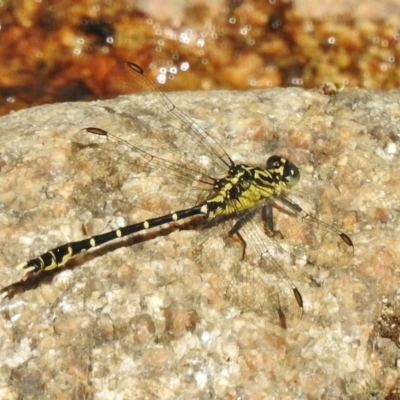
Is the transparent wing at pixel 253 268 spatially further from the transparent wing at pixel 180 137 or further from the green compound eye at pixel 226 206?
the transparent wing at pixel 180 137

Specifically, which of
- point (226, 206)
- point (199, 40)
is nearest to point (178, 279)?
point (226, 206)

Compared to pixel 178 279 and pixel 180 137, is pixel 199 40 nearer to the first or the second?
pixel 180 137

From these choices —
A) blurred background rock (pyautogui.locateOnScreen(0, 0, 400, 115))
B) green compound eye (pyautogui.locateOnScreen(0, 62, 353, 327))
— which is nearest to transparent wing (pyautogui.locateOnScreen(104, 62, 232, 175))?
green compound eye (pyautogui.locateOnScreen(0, 62, 353, 327))

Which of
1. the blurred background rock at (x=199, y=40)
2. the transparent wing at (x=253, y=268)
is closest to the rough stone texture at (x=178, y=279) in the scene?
the transparent wing at (x=253, y=268)

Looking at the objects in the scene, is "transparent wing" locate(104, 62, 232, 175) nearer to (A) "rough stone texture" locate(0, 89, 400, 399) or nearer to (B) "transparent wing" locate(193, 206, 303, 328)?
(A) "rough stone texture" locate(0, 89, 400, 399)

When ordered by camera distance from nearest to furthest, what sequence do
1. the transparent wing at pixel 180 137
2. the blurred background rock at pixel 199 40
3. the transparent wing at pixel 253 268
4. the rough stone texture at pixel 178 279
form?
1. the rough stone texture at pixel 178 279
2. the transparent wing at pixel 253 268
3. the transparent wing at pixel 180 137
4. the blurred background rock at pixel 199 40
